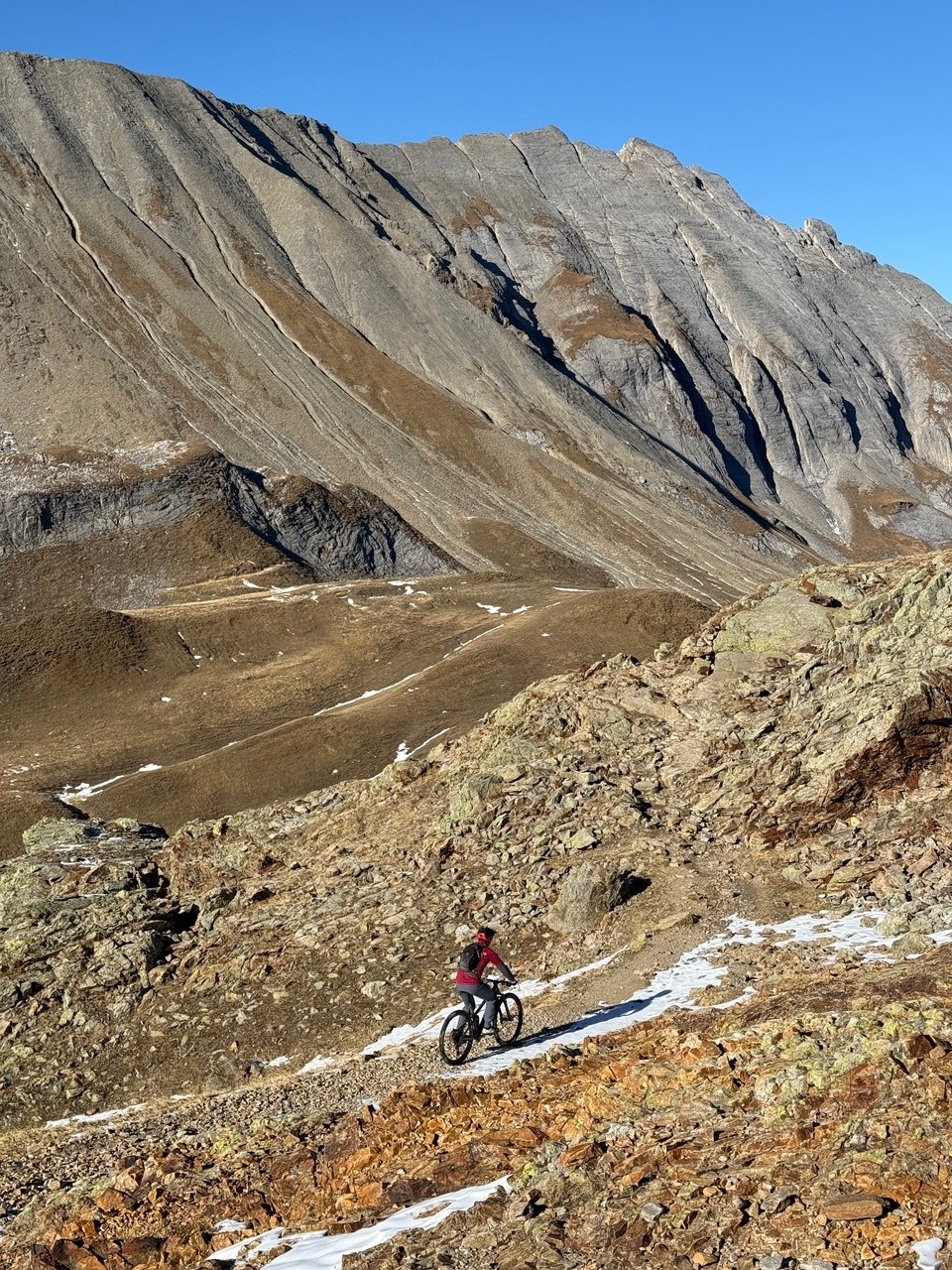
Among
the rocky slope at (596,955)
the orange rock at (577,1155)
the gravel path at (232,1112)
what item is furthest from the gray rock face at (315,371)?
the orange rock at (577,1155)

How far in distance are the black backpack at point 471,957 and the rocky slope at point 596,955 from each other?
99.4 inches

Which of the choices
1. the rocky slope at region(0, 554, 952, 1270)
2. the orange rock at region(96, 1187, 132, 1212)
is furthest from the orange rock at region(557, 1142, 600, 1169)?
the orange rock at region(96, 1187, 132, 1212)

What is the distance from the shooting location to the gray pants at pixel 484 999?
53.6ft

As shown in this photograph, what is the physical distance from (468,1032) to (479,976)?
32.0 inches

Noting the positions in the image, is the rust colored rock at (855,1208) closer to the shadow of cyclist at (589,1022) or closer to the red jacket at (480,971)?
the shadow of cyclist at (589,1022)

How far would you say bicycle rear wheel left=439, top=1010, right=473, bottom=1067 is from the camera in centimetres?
1617

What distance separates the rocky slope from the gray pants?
200 centimetres

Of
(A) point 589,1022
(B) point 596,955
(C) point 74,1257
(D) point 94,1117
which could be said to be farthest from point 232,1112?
(B) point 596,955

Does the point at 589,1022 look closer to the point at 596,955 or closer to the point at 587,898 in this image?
the point at 596,955

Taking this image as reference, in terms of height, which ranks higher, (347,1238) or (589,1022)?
(347,1238)

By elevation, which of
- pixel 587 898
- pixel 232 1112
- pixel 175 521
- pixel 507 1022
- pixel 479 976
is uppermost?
pixel 175 521

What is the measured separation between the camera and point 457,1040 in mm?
16219

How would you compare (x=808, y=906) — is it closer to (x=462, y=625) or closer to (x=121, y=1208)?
(x=121, y=1208)

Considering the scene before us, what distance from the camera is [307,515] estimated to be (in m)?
121
